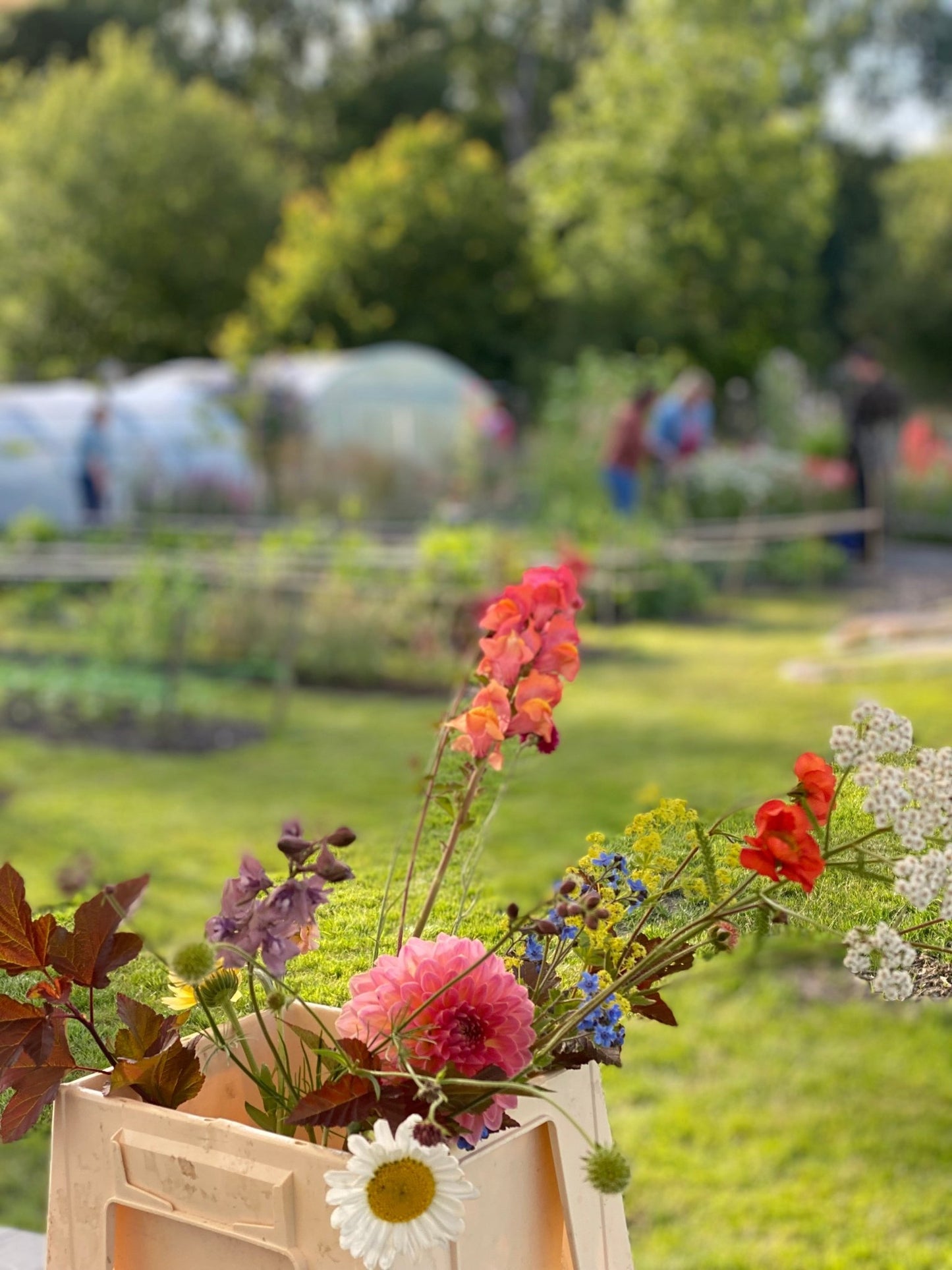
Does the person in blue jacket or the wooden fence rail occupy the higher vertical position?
the person in blue jacket

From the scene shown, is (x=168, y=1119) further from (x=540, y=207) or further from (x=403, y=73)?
(x=403, y=73)

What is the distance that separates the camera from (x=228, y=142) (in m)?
26.2

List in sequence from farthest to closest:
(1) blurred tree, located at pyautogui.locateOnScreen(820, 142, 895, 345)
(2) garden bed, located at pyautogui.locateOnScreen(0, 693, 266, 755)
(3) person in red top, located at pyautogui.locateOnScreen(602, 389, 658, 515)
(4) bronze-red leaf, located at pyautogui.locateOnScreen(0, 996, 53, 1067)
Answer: (1) blurred tree, located at pyautogui.locateOnScreen(820, 142, 895, 345) → (3) person in red top, located at pyautogui.locateOnScreen(602, 389, 658, 515) → (2) garden bed, located at pyautogui.locateOnScreen(0, 693, 266, 755) → (4) bronze-red leaf, located at pyautogui.locateOnScreen(0, 996, 53, 1067)

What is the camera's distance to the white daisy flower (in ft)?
2.96

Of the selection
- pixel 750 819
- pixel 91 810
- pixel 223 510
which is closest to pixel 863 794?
pixel 750 819

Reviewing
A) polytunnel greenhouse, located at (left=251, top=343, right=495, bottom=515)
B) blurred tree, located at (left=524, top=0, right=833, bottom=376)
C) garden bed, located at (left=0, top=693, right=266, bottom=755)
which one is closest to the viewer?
garden bed, located at (left=0, top=693, right=266, bottom=755)

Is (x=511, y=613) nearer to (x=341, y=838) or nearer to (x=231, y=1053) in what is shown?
(x=341, y=838)

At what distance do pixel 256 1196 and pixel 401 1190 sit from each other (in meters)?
0.16

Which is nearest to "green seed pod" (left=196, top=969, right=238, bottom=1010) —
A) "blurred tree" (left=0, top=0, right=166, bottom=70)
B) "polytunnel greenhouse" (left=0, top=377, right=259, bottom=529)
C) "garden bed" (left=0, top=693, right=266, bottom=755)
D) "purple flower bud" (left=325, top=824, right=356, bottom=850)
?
"purple flower bud" (left=325, top=824, right=356, bottom=850)

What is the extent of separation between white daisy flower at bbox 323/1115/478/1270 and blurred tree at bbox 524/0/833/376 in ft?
72.7

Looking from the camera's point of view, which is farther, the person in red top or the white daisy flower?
the person in red top

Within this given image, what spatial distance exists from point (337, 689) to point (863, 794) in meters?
7.58

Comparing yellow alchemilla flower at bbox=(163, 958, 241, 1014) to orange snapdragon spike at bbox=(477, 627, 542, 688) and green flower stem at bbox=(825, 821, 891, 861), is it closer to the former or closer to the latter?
orange snapdragon spike at bbox=(477, 627, 542, 688)

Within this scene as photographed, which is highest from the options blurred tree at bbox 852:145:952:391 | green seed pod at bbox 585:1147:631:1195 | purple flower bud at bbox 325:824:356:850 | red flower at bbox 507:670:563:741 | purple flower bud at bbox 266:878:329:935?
blurred tree at bbox 852:145:952:391
